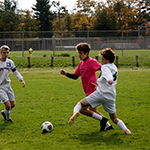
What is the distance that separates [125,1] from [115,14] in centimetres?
407

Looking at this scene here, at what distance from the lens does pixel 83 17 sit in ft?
195

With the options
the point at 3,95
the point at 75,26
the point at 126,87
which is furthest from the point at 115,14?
the point at 3,95

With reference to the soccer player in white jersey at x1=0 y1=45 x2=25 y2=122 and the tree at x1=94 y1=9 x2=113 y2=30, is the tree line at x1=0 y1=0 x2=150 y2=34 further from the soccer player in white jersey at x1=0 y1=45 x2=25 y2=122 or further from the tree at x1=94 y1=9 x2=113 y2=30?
the soccer player in white jersey at x1=0 y1=45 x2=25 y2=122

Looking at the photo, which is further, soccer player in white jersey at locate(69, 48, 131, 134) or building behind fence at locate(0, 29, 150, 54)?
building behind fence at locate(0, 29, 150, 54)

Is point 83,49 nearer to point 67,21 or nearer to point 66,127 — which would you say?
point 66,127

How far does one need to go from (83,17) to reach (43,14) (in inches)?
383

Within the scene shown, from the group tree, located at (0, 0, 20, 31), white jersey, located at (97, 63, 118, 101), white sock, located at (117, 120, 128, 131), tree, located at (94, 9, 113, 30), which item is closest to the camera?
white jersey, located at (97, 63, 118, 101)

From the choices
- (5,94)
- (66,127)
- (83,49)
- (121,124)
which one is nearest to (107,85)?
(121,124)

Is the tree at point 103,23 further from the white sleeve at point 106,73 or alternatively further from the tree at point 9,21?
the white sleeve at point 106,73

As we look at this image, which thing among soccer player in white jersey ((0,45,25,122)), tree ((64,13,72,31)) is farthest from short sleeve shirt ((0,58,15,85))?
tree ((64,13,72,31))

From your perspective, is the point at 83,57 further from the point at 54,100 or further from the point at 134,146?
the point at 54,100

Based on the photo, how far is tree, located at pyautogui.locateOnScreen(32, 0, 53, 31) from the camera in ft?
201

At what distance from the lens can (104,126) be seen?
508 cm

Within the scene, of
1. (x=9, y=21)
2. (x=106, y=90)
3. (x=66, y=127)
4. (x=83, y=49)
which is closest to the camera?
(x=106, y=90)
